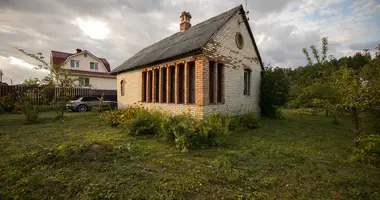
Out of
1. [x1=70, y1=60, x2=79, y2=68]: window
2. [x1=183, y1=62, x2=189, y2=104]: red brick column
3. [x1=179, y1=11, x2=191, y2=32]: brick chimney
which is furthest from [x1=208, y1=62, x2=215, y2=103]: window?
[x1=70, y1=60, x2=79, y2=68]: window

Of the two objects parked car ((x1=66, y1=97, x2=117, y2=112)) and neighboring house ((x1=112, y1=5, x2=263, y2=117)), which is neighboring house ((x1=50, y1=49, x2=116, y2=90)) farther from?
neighboring house ((x1=112, y1=5, x2=263, y2=117))

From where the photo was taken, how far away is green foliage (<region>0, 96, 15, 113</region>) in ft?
38.5

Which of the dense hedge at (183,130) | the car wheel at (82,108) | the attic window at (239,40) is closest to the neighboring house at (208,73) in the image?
the attic window at (239,40)

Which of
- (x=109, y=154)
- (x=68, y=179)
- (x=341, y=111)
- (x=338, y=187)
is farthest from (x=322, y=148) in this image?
(x=68, y=179)

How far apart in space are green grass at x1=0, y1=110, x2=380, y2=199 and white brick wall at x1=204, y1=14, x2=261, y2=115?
3.39 meters

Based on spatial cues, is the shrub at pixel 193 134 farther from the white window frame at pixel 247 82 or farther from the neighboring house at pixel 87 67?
the neighboring house at pixel 87 67

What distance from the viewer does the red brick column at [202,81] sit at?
6.57m

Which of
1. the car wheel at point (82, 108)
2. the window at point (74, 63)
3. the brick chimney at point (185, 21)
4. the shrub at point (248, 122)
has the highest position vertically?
the brick chimney at point (185, 21)

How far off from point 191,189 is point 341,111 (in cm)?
519

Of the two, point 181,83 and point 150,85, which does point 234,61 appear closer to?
point 181,83

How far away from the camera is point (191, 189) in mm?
2535

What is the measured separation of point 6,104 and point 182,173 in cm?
1672

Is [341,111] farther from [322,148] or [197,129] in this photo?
[197,129]

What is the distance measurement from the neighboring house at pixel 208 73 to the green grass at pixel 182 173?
317 cm
